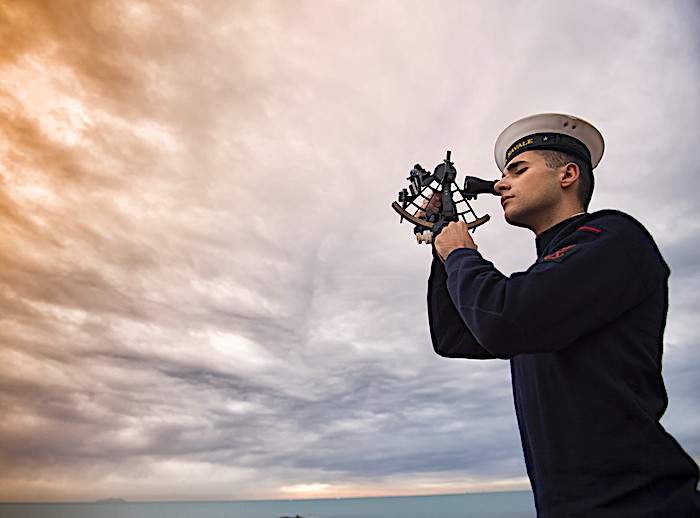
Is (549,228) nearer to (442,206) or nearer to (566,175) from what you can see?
(566,175)

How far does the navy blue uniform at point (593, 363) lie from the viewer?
227 cm

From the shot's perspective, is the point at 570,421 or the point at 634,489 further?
the point at 570,421

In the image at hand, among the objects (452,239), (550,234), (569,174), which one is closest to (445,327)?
(452,239)

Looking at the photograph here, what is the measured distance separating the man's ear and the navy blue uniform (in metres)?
0.53

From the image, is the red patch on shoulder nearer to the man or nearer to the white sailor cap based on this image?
the man

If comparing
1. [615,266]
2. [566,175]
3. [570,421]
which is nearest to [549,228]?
[566,175]

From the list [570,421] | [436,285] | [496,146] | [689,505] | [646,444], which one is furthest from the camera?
[496,146]

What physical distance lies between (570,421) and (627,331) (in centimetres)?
58

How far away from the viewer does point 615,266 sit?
99.7 inches

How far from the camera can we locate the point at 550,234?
316 centimetres

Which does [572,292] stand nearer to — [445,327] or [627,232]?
[627,232]

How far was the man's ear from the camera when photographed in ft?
10.6

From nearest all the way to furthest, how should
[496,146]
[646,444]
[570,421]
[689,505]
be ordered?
[689,505] < [646,444] < [570,421] < [496,146]

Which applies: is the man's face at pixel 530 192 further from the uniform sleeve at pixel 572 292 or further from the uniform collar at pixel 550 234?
the uniform sleeve at pixel 572 292
